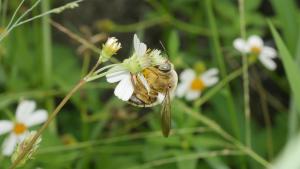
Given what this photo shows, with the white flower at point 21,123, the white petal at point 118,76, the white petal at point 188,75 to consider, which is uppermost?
the white petal at point 118,76

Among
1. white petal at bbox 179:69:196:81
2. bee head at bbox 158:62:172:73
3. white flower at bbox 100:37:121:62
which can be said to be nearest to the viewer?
white flower at bbox 100:37:121:62

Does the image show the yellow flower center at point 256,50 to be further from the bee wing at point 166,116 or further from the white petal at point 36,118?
the bee wing at point 166,116

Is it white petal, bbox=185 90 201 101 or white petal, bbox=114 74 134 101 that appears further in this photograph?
white petal, bbox=185 90 201 101

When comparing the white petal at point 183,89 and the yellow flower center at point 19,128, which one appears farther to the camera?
the white petal at point 183,89

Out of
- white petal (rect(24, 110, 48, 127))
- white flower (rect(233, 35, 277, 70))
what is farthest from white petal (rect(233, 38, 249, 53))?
white petal (rect(24, 110, 48, 127))

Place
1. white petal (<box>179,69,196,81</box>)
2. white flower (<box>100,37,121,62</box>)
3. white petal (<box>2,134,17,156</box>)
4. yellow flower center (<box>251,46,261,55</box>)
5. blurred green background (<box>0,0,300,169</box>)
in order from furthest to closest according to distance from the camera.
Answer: white petal (<box>179,69,196,81</box>) < yellow flower center (<box>251,46,261,55</box>) < blurred green background (<box>0,0,300,169</box>) < white petal (<box>2,134,17,156</box>) < white flower (<box>100,37,121,62</box>)

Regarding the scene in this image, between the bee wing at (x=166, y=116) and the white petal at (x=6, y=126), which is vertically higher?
Answer: the bee wing at (x=166, y=116)

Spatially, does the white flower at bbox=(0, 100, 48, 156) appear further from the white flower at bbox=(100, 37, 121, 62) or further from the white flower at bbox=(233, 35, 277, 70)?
the white flower at bbox=(100, 37, 121, 62)

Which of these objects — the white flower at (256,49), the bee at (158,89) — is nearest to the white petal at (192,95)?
the white flower at (256,49)

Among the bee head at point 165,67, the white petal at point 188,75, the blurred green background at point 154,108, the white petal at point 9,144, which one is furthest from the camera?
the white petal at point 188,75
